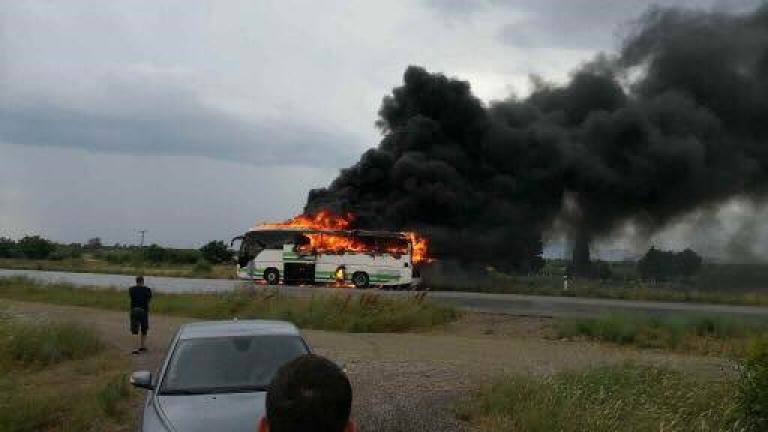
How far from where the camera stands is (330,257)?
34.9 m

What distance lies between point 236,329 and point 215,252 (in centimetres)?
7176

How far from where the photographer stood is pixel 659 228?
49.3 m

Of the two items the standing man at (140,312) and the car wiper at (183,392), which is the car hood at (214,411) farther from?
the standing man at (140,312)

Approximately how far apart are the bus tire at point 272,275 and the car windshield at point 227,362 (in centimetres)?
2840

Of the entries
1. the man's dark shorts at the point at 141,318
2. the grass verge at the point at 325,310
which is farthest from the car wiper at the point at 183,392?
the grass verge at the point at 325,310

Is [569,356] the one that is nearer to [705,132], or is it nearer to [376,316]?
[376,316]

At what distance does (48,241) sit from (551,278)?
8349 centimetres

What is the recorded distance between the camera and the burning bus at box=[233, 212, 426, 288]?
3484 centimetres

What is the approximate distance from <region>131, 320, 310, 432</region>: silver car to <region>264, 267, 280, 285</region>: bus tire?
27852 millimetres

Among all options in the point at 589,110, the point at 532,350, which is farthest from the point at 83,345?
the point at 589,110

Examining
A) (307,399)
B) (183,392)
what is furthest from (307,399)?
(183,392)

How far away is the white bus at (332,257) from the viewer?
3484cm

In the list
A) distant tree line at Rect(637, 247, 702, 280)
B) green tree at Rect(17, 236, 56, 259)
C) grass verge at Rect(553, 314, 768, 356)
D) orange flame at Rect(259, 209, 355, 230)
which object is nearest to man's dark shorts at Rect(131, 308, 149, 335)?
grass verge at Rect(553, 314, 768, 356)

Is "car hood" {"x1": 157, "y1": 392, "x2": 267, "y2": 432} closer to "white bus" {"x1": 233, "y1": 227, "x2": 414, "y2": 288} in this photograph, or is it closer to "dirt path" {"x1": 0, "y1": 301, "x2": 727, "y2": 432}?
"dirt path" {"x1": 0, "y1": 301, "x2": 727, "y2": 432}
